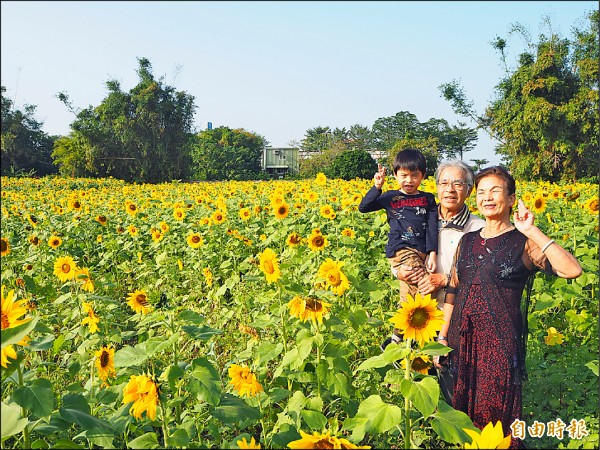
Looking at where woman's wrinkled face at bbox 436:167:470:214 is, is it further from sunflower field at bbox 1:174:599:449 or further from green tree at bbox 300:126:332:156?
green tree at bbox 300:126:332:156

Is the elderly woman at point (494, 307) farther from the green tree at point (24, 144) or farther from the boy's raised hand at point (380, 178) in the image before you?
the green tree at point (24, 144)

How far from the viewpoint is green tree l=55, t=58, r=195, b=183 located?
26.5 metres

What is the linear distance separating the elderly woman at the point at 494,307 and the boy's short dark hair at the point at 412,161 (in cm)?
59

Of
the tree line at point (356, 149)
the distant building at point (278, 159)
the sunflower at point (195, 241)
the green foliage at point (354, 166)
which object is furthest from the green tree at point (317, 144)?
the sunflower at point (195, 241)

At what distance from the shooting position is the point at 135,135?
26.9 m

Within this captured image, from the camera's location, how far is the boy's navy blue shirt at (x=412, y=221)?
108 inches

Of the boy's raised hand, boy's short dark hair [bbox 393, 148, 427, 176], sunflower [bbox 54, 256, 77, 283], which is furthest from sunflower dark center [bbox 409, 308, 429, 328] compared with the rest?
sunflower [bbox 54, 256, 77, 283]

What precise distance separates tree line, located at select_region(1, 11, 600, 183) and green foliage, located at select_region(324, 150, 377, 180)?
0.14 ft

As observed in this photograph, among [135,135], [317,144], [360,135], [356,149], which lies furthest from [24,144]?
[360,135]

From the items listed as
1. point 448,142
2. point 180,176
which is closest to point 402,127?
point 448,142

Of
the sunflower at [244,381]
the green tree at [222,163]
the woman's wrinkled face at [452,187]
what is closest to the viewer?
the sunflower at [244,381]

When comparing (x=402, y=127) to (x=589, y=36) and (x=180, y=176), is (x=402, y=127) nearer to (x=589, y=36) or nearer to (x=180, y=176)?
(x=589, y=36)

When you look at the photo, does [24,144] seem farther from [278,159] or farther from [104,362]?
[104,362]

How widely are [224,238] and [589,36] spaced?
27.8 m
